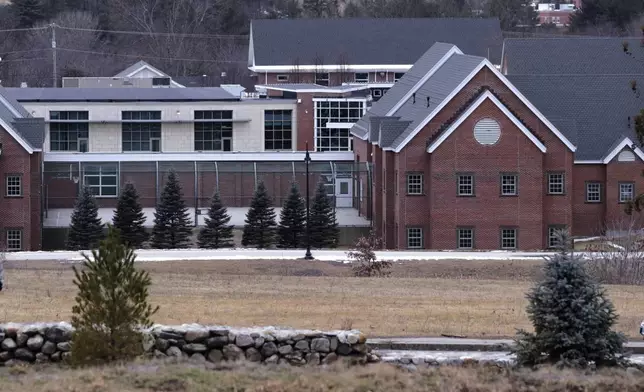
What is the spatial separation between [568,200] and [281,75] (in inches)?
2384

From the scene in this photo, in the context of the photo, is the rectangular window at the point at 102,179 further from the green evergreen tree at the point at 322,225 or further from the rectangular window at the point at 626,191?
the rectangular window at the point at 626,191

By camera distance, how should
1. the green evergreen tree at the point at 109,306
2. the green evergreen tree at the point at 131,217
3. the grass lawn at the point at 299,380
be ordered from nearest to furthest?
1. the grass lawn at the point at 299,380
2. the green evergreen tree at the point at 109,306
3. the green evergreen tree at the point at 131,217

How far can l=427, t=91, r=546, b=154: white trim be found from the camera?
6106cm

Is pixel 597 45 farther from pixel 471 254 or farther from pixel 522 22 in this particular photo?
pixel 522 22

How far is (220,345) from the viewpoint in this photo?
19.5 m

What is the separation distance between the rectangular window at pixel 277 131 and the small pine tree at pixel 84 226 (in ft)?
113

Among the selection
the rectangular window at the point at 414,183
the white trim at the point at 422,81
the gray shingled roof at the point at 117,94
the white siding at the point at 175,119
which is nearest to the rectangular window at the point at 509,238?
the rectangular window at the point at 414,183

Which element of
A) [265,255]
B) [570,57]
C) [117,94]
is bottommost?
[265,255]

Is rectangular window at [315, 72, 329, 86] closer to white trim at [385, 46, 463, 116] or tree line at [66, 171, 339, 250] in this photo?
white trim at [385, 46, 463, 116]

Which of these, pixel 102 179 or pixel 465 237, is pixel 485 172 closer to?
pixel 465 237

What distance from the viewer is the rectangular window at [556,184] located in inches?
2518

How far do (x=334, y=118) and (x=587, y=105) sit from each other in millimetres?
32020

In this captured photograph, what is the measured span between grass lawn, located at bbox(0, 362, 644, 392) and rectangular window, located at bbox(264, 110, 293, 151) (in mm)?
79681

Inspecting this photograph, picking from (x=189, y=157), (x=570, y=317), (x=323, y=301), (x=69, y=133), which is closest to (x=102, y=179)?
(x=189, y=157)
